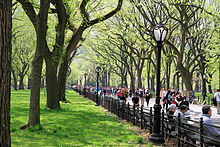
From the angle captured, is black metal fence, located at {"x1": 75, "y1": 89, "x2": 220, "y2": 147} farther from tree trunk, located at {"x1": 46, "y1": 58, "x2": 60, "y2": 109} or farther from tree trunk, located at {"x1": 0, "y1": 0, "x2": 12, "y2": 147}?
tree trunk, located at {"x1": 46, "y1": 58, "x2": 60, "y2": 109}

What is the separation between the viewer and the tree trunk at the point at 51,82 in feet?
52.8

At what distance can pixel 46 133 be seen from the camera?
9.40m

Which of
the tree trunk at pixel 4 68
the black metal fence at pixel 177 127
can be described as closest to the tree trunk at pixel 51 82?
the black metal fence at pixel 177 127

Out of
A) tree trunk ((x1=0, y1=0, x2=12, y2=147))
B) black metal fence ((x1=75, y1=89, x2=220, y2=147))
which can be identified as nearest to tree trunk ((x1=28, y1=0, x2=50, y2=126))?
black metal fence ((x1=75, y1=89, x2=220, y2=147))

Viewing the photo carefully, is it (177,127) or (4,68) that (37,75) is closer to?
(177,127)

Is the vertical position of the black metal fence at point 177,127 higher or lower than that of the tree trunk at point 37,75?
lower

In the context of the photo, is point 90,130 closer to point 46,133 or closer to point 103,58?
point 46,133

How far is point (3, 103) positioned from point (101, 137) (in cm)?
544

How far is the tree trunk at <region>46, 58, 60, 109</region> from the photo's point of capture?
52.8ft

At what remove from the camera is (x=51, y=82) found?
1628 centimetres

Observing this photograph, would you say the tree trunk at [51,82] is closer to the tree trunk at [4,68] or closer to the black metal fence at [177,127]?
the black metal fence at [177,127]

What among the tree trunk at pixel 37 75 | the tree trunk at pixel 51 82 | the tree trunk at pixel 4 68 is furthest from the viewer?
the tree trunk at pixel 51 82

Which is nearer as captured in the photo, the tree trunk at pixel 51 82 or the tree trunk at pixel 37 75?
the tree trunk at pixel 37 75

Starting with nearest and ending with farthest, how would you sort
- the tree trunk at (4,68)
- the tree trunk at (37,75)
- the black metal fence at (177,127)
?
the tree trunk at (4,68) → the black metal fence at (177,127) → the tree trunk at (37,75)
